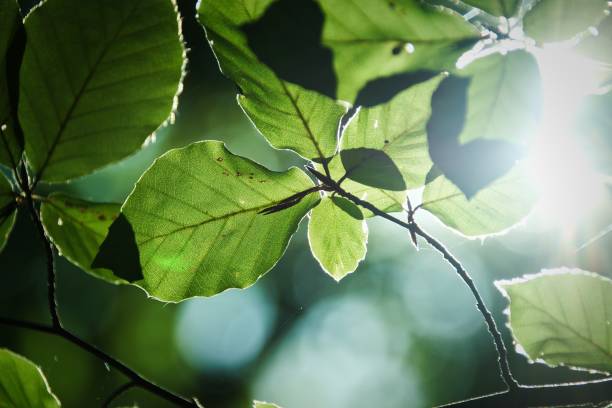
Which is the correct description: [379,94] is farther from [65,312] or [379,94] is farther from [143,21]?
[65,312]

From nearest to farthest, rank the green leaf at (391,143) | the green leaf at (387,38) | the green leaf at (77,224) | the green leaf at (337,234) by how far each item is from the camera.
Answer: the green leaf at (387,38) < the green leaf at (391,143) < the green leaf at (337,234) < the green leaf at (77,224)

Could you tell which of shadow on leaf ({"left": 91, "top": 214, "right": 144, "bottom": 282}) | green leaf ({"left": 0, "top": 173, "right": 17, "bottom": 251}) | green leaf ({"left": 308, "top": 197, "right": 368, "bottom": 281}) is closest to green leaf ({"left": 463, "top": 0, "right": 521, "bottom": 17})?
green leaf ({"left": 308, "top": 197, "right": 368, "bottom": 281})

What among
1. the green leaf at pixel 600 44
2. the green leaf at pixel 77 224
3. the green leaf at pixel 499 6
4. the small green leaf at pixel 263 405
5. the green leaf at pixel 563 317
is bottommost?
the small green leaf at pixel 263 405

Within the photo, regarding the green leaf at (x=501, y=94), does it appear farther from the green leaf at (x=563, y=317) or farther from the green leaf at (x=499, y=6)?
the green leaf at (x=563, y=317)

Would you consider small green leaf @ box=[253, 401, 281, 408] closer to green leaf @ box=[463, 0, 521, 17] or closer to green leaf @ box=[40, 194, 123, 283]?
green leaf @ box=[40, 194, 123, 283]

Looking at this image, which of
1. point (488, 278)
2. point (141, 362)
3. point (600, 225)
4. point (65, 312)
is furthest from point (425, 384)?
point (600, 225)

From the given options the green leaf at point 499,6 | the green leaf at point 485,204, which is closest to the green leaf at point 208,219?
the green leaf at point 485,204
